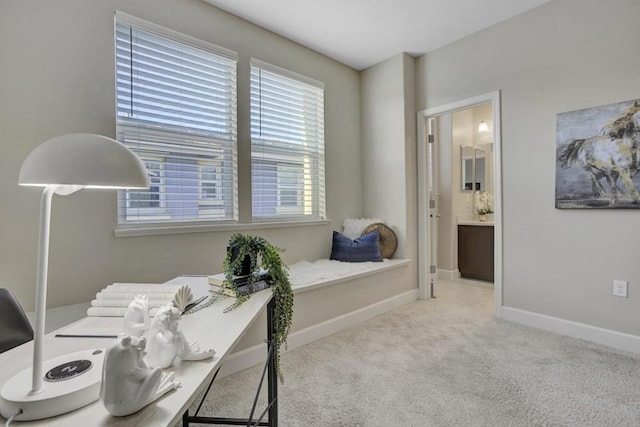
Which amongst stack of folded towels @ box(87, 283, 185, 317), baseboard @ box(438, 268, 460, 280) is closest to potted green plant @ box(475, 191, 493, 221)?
baseboard @ box(438, 268, 460, 280)

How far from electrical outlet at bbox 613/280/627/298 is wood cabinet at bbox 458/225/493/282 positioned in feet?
5.76

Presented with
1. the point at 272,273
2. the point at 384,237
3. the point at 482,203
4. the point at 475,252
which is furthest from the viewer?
the point at 482,203

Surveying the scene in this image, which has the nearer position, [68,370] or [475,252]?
[68,370]

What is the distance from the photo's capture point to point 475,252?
13.8 feet

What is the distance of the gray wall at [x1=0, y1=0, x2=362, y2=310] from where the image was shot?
173 centimetres

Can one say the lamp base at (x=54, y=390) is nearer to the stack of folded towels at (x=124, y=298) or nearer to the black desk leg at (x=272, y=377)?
the stack of folded towels at (x=124, y=298)

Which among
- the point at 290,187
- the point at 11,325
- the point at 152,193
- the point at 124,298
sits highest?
the point at 290,187

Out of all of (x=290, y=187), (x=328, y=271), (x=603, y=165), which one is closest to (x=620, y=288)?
(x=603, y=165)

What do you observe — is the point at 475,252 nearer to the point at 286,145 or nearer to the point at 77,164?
the point at 286,145

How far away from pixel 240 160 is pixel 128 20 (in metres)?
1.19

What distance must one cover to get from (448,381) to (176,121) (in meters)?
2.56

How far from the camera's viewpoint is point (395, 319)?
2895 millimetres

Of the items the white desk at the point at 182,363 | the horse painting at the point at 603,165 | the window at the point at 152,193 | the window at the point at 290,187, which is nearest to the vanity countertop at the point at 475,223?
the horse painting at the point at 603,165

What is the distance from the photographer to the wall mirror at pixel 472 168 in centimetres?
452
